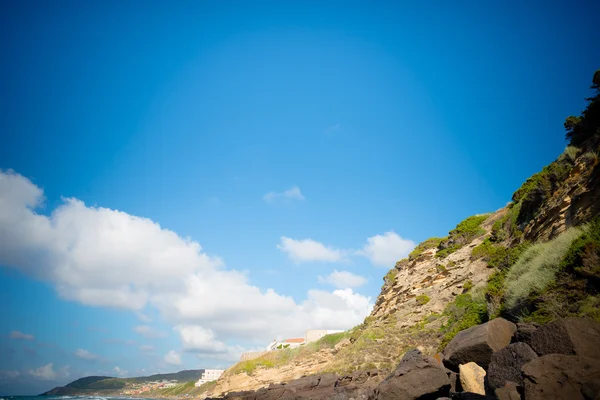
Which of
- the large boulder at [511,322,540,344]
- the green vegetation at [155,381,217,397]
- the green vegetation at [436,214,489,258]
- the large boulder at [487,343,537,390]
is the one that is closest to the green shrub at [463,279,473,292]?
the green vegetation at [436,214,489,258]

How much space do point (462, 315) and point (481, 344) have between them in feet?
35.8

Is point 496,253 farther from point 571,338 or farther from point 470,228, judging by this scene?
point 571,338

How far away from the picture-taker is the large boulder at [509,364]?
267 inches

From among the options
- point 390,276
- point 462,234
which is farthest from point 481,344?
point 390,276

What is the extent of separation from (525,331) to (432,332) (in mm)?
14500

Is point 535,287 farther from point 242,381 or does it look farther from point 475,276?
point 242,381

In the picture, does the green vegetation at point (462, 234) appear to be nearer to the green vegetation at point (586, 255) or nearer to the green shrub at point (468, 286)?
the green shrub at point (468, 286)

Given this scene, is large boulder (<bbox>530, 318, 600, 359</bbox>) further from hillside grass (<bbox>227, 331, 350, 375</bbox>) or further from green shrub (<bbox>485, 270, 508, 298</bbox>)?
hillside grass (<bbox>227, 331, 350, 375</bbox>)

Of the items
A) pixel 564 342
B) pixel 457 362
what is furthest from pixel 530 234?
pixel 564 342

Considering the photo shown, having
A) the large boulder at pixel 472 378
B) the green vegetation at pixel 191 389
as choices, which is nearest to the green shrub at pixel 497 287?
the large boulder at pixel 472 378

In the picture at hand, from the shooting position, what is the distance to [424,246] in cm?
3594

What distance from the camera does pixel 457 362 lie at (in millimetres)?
9539

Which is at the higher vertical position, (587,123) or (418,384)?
(587,123)

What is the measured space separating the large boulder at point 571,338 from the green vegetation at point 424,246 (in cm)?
2913
